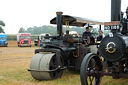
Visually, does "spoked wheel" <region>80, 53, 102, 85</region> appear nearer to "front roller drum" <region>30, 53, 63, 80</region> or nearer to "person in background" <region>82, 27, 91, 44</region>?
"front roller drum" <region>30, 53, 63, 80</region>

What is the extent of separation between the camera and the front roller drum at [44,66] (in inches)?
194

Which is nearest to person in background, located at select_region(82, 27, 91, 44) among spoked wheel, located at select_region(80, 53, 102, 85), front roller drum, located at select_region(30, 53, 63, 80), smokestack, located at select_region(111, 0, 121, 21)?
front roller drum, located at select_region(30, 53, 63, 80)

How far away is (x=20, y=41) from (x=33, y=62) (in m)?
18.1

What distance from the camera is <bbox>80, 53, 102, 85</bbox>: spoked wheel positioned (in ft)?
11.6

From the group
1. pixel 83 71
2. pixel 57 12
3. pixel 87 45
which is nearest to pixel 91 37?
pixel 87 45

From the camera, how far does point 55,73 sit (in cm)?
527

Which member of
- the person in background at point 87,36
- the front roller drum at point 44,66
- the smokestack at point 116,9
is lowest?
the front roller drum at point 44,66

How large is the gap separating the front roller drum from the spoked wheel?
1.22m

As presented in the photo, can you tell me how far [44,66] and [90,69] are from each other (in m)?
1.44

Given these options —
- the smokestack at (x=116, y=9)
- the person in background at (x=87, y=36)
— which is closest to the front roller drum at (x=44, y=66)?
the person in background at (x=87, y=36)

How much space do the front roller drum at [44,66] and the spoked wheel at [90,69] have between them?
1.22 metres

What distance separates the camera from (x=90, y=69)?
3.89m

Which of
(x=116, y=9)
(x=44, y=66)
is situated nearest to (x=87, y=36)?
(x=44, y=66)

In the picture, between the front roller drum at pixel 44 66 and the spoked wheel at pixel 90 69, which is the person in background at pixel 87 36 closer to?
the front roller drum at pixel 44 66
